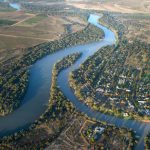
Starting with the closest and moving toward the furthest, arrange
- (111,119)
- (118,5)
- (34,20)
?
(111,119) < (34,20) < (118,5)

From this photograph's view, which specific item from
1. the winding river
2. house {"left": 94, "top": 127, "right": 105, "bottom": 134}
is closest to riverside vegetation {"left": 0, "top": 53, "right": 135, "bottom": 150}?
house {"left": 94, "top": 127, "right": 105, "bottom": 134}

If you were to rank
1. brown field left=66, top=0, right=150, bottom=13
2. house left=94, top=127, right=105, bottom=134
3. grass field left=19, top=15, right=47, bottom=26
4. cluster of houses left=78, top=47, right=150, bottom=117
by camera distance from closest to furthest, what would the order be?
house left=94, top=127, right=105, bottom=134
cluster of houses left=78, top=47, right=150, bottom=117
grass field left=19, top=15, right=47, bottom=26
brown field left=66, top=0, right=150, bottom=13

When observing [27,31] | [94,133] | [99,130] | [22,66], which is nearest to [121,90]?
[99,130]

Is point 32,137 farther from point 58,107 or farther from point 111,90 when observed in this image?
point 111,90

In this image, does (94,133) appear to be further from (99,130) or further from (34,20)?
(34,20)

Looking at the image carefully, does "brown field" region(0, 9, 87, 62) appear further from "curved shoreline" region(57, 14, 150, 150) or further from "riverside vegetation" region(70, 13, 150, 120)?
"curved shoreline" region(57, 14, 150, 150)

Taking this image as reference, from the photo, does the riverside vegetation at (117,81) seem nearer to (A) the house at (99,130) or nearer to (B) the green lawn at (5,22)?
(A) the house at (99,130)
